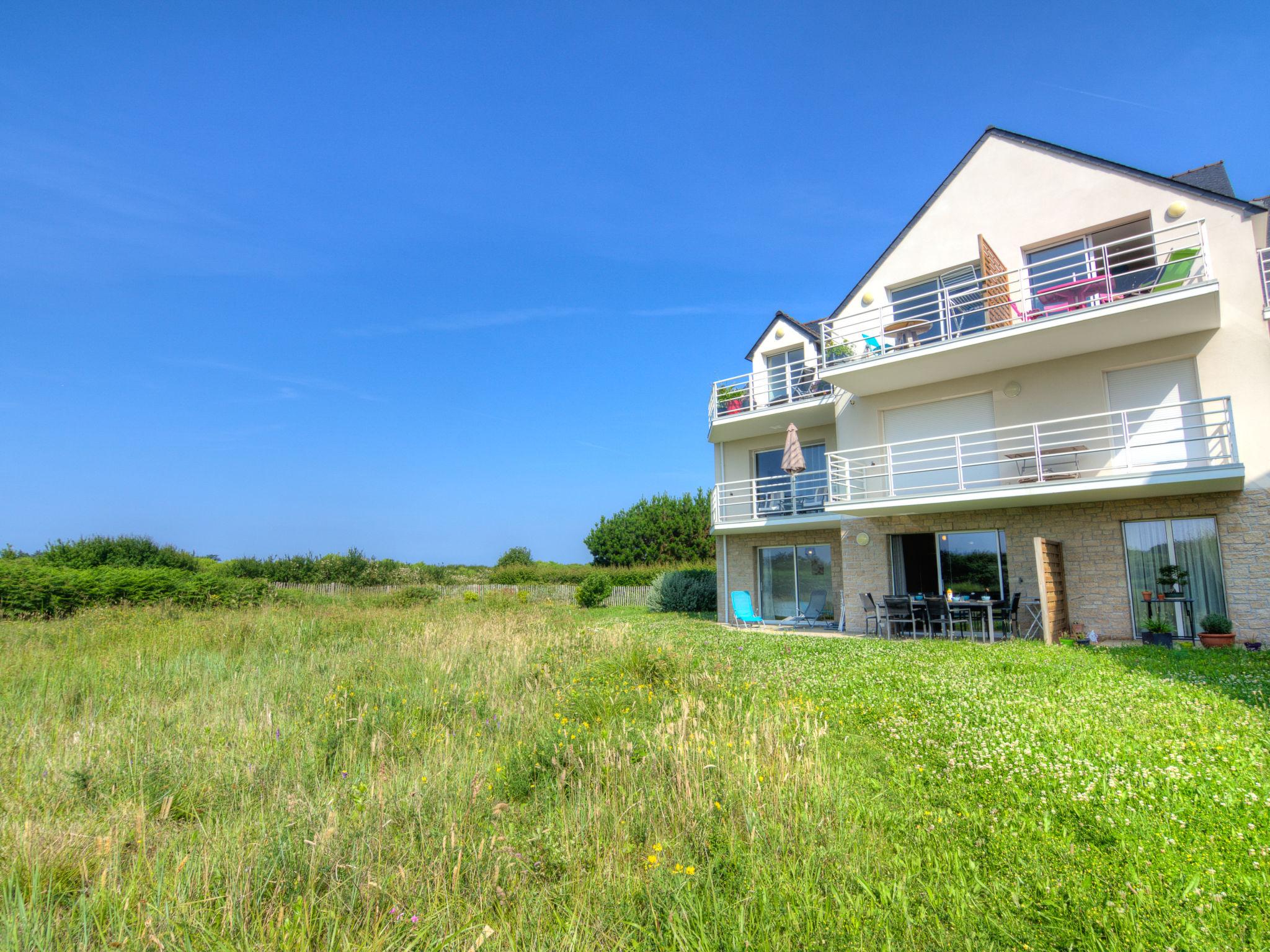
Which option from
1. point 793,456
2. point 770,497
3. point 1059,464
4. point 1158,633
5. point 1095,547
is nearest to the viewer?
point 1158,633

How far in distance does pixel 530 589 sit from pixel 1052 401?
69.9 feet

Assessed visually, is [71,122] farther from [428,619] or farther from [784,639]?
[784,639]

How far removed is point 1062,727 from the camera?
5.02m

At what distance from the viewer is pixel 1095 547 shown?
39.2 ft

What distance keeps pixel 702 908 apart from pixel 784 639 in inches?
394

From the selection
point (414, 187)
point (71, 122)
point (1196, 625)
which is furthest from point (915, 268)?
point (71, 122)

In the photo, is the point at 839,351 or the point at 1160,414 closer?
the point at 1160,414

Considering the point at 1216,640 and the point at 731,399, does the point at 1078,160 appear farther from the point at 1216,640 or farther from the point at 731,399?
the point at 1216,640

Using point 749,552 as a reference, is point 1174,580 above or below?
below

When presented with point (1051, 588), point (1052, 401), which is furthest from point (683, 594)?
point (1052, 401)

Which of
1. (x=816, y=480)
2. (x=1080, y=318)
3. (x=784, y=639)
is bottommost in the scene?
(x=784, y=639)

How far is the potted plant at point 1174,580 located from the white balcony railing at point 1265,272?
4766 mm

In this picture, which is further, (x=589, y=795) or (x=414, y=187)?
(x=414, y=187)

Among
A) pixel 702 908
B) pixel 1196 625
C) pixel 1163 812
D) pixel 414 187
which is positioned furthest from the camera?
pixel 414 187
